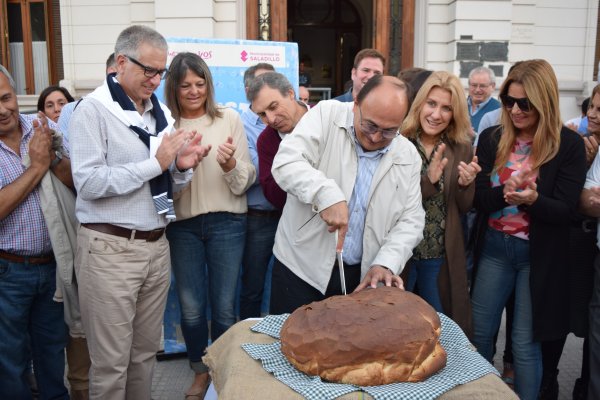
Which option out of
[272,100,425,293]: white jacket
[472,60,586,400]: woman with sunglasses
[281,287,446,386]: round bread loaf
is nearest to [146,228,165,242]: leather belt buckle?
[272,100,425,293]: white jacket

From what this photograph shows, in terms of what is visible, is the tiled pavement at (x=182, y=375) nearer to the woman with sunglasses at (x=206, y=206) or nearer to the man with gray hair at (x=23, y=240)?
the woman with sunglasses at (x=206, y=206)

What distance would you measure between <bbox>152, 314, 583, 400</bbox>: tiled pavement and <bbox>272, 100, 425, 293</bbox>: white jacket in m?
1.75

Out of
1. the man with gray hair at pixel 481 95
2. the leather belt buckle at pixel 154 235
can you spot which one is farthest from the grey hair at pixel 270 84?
the man with gray hair at pixel 481 95

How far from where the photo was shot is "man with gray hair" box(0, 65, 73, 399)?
8.13 ft

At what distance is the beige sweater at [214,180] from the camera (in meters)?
2.99

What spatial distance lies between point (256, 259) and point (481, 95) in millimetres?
3200

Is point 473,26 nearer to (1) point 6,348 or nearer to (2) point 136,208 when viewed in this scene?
(2) point 136,208

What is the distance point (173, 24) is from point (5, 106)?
5.15 metres

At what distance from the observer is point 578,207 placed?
2805 millimetres

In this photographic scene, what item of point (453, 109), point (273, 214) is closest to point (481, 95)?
point (453, 109)

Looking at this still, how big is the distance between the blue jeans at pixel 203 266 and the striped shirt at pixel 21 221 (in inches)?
28.7

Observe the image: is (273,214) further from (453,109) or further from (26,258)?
(26,258)

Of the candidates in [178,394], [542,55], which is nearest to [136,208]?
[178,394]

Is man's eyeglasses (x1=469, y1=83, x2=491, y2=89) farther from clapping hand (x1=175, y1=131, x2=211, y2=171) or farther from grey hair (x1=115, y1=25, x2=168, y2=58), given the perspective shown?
grey hair (x1=115, y1=25, x2=168, y2=58)
